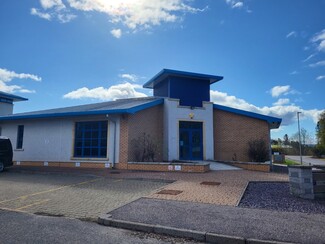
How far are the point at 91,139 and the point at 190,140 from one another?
23.2ft

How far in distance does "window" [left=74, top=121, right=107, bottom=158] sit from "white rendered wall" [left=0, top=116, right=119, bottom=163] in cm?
33

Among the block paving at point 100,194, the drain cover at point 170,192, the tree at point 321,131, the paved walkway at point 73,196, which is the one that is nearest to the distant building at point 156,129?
the block paving at point 100,194


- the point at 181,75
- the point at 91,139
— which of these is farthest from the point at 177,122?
the point at 91,139

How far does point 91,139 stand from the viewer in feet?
57.7

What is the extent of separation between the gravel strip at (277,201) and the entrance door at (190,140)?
9169mm

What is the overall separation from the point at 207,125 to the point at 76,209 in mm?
14018

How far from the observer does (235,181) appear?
11.4 meters

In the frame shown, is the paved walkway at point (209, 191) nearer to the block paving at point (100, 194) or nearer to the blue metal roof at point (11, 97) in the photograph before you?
the block paving at point (100, 194)

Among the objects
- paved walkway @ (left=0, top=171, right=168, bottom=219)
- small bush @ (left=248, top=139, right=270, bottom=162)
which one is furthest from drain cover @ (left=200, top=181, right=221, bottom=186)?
small bush @ (left=248, top=139, right=270, bottom=162)

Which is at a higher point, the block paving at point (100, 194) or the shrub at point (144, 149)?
the shrub at point (144, 149)

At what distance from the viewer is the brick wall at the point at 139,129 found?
1628cm

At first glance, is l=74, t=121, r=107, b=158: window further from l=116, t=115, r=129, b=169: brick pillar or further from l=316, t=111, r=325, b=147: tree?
l=316, t=111, r=325, b=147: tree

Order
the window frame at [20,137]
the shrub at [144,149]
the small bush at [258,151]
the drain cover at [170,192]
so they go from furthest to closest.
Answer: the window frame at [20,137] < the small bush at [258,151] < the shrub at [144,149] < the drain cover at [170,192]

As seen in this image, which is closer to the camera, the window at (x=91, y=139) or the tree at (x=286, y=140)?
the window at (x=91, y=139)
